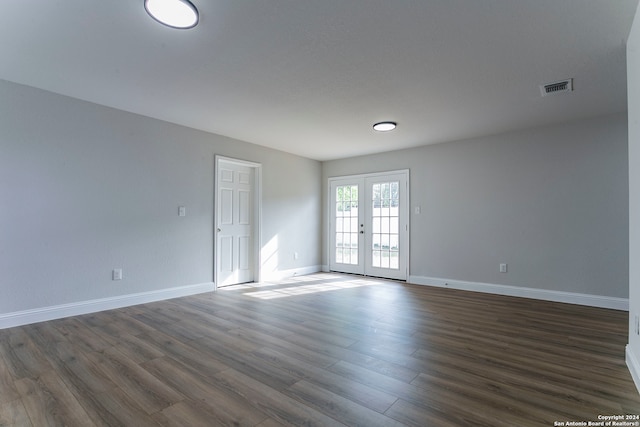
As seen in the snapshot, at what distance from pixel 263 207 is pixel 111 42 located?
353cm

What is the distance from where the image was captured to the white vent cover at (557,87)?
3084 millimetres

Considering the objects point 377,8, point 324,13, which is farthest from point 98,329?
point 377,8

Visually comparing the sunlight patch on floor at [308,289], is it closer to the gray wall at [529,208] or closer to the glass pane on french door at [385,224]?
the glass pane on french door at [385,224]

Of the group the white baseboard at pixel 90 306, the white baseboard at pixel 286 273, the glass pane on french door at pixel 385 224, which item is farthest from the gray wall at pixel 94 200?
the glass pane on french door at pixel 385 224

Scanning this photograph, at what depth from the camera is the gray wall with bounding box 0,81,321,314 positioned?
3188 millimetres

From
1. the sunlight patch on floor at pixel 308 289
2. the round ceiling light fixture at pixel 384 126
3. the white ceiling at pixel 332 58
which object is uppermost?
the white ceiling at pixel 332 58

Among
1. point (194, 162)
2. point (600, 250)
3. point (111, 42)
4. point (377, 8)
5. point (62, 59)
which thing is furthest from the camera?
Result: point (194, 162)

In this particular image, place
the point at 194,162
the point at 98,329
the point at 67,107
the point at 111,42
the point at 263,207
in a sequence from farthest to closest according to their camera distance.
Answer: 1. the point at 263,207
2. the point at 194,162
3. the point at 67,107
4. the point at 98,329
5. the point at 111,42

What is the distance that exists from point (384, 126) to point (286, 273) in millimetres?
3393

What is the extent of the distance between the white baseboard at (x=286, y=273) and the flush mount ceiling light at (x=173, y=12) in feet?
13.8

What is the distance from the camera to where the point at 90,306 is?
3623 millimetres

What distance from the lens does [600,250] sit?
399cm

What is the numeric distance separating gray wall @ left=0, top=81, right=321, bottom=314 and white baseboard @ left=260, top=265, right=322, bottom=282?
113cm

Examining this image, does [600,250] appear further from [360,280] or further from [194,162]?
[194,162]
